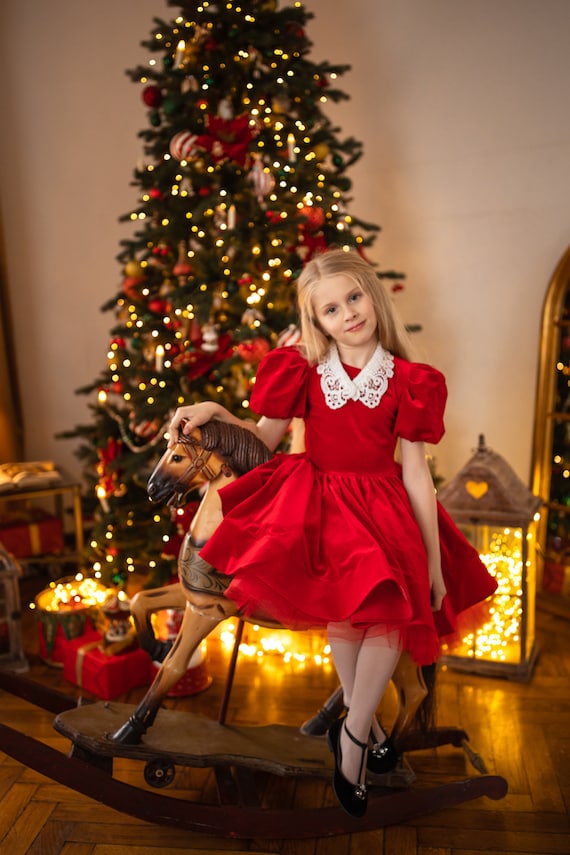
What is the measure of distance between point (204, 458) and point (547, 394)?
222cm

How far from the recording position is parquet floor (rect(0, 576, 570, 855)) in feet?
6.72

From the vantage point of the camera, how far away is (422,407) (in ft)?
6.29

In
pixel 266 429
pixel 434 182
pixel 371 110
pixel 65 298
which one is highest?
pixel 371 110

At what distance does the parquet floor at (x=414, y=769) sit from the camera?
2.05 m

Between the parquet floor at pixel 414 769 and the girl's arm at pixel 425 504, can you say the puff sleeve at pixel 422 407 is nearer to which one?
the girl's arm at pixel 425 504

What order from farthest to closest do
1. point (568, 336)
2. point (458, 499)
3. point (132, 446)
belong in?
point (568, 336) → point (132, 446) → point (458, 499)

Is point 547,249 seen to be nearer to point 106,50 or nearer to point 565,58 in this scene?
point 565,58

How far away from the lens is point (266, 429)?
2184 mm

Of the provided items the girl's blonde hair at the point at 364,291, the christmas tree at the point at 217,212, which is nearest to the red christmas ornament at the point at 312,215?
the christmas tree at the point at 217,212

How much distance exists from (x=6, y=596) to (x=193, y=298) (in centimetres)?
144

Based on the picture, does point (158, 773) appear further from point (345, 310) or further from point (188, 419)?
point (345, 310)

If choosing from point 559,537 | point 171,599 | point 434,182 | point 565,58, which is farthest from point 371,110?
point 171,599

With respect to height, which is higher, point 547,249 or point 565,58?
point 565,58

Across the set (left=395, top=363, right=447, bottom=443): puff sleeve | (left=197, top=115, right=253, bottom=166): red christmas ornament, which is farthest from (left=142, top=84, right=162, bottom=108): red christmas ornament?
(left=395, top=363, right=447, bottom=443): puff sleeve
